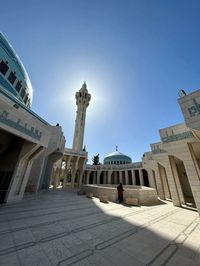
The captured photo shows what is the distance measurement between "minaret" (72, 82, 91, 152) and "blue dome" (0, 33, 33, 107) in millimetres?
16055

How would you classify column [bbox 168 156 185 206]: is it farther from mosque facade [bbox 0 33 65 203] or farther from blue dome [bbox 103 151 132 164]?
blue dome [bbox 103 151 132 164]

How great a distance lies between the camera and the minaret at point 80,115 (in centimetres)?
2867

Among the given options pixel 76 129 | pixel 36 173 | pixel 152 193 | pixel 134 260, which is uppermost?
pixel 76 129

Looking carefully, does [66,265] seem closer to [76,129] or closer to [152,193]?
[152,193]

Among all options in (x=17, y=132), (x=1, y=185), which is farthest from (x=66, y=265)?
(x=1, y=185)

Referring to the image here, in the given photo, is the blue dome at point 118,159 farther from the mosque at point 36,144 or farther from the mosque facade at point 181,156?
the mosque at point 36,144

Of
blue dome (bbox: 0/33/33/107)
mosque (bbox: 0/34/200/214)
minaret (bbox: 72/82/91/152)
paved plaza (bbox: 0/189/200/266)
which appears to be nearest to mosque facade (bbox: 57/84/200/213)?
mosque (bbox: 0/34/200/214)

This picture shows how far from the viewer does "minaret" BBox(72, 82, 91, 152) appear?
28669 mm

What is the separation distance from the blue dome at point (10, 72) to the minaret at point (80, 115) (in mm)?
16055

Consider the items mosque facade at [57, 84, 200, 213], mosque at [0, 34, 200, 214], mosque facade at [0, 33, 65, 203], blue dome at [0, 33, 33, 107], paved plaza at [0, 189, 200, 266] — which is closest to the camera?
paved plaza at [0, 189, 200, 266]

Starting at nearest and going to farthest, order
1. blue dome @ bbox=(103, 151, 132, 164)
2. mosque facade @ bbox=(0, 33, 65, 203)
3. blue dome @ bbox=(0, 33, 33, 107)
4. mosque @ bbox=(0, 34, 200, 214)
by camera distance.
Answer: mosque @ bbox=(0, 34, 200, 214)
mosque facade @ bbox=(0, 33, 65, 203)
blue dome @ bbox=(0, 33, 33, 107)
blue dome @ bbox=(103, 151, 132, 164)

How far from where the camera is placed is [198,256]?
10.9 feet

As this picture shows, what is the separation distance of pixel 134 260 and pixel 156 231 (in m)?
2.39

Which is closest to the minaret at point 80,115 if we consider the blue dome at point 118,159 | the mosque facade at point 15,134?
the blue dome at point 118,159
